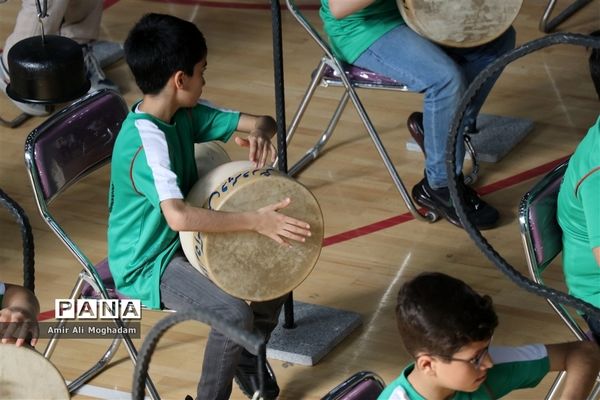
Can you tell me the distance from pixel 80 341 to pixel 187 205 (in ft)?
3.08

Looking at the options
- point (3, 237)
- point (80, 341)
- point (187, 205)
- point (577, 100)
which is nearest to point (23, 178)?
point (3, 237)

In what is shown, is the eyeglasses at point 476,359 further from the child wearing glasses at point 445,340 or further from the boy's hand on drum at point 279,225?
the boy's hand on drum at point 279,225

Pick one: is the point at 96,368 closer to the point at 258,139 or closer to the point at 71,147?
the point at 71,147

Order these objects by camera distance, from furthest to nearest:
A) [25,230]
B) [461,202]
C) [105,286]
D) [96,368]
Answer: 1. [96,368]
2. [105,286]
3. [25,230]
4. [461,202]

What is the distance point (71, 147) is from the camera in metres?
3.21

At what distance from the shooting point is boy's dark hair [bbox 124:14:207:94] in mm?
3006

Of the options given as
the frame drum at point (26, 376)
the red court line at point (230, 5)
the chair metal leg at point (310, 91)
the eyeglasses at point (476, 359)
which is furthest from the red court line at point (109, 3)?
the frame drum at point (26, 376)

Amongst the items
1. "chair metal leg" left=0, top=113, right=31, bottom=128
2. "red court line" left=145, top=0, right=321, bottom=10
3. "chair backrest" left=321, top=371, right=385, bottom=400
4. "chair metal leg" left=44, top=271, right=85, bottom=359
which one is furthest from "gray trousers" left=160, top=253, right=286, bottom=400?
"red court line" left=145, top=0, right=321, bottom=10

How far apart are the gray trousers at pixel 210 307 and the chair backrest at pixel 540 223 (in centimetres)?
71

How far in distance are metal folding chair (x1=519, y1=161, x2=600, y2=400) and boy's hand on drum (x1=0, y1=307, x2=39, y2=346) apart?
115cm

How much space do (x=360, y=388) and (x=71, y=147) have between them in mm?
1258

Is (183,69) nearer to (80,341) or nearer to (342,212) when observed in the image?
(80,341)

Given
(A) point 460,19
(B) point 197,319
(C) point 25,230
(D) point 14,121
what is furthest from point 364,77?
(B) point 197,319

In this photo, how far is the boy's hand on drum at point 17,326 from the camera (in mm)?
2262
